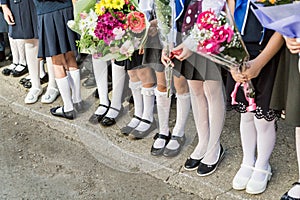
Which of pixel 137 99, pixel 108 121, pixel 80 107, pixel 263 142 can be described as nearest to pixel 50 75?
pixel 80 107

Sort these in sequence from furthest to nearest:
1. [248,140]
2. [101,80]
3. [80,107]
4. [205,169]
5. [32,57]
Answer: [32,57] < [80,107] < [205,169] < [248,140] < [101,80]

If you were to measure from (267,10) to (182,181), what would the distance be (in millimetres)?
1467

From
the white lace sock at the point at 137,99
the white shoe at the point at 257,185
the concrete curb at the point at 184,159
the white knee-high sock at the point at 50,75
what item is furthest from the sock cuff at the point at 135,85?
the white knee-high sock at the point at 50,75

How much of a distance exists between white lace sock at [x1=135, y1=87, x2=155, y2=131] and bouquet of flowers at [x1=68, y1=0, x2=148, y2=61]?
297mm

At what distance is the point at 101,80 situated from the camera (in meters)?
3.15

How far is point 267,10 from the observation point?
2361 mm

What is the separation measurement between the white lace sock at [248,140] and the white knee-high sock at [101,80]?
884 millimetres

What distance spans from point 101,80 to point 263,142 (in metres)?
1.05

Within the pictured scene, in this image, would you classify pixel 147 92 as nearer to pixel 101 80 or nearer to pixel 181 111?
pixel 181 111

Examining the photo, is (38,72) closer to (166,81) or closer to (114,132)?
(114,132)

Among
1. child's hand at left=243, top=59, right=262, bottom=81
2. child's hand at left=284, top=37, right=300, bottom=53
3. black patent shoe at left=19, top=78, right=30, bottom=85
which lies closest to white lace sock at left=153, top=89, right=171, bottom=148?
child's hand at left=243, top=59, right=262, bottom=81

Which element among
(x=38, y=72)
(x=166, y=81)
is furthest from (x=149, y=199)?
(x=38, y=72)

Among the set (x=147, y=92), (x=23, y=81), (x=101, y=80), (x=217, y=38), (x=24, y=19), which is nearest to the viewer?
(x=217, y=38)

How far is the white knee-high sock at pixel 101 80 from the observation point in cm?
287
